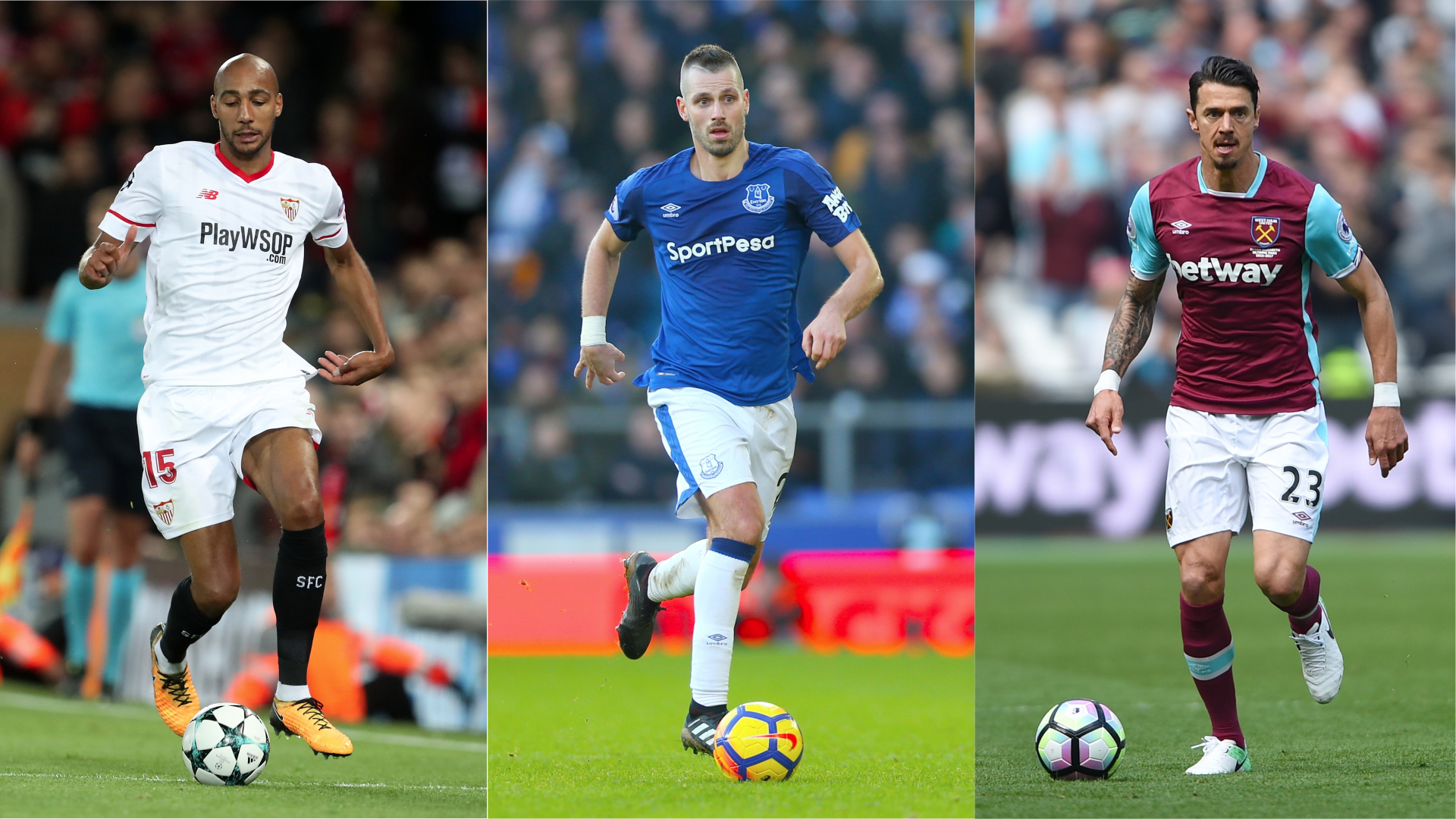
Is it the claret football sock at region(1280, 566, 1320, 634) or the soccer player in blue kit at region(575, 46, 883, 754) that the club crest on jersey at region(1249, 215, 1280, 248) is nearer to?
the claret football sock at region(1280, 566, 1320, 634)

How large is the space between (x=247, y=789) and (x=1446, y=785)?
4.11m

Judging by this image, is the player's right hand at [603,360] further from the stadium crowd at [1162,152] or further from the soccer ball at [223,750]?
the stadium crowd at [1162,152]

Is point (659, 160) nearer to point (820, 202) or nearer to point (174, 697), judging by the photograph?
point (820, 202)

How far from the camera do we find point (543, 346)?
1384 cm

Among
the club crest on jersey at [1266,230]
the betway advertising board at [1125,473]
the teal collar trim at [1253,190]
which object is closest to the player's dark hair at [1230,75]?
the teal collar trim at [1253,190]

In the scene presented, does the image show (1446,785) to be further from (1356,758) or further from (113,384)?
(113,384)

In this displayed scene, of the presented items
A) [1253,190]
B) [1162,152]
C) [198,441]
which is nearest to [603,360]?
[198,441]

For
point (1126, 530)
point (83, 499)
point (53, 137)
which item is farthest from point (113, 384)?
point (1126, 530)

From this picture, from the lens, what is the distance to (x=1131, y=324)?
636cm

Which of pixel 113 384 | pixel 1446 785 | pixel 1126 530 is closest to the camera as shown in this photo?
pixel 1446 785

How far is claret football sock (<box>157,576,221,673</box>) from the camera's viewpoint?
6.31 metres

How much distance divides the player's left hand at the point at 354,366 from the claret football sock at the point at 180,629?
100 cm

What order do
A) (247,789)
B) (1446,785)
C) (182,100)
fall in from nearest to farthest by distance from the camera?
1. (1446,785)
2. (247,789)
3. (182,100)

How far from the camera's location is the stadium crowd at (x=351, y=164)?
11.7 m
